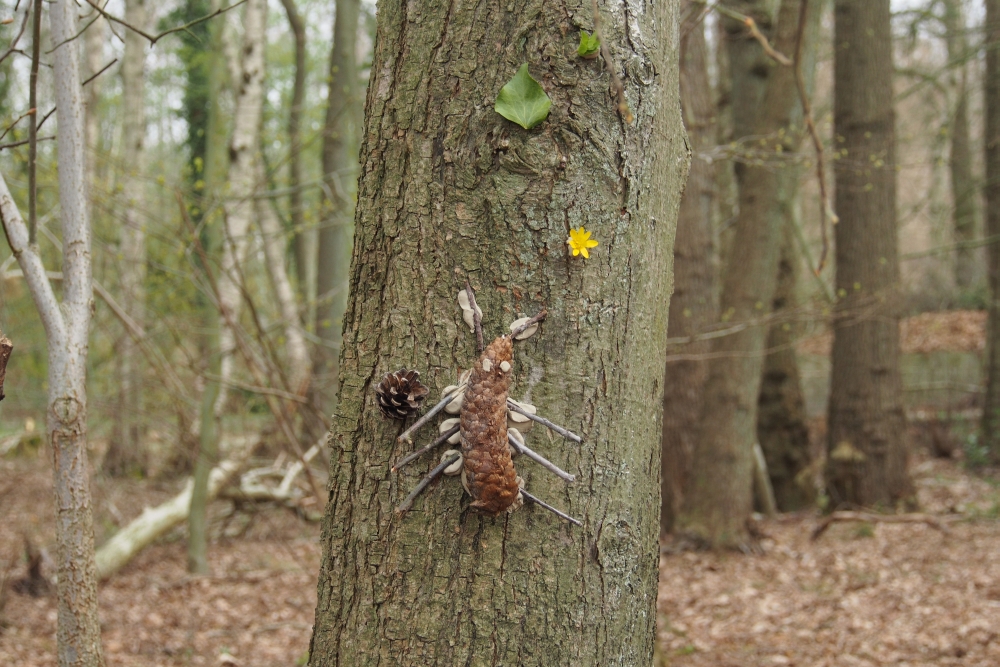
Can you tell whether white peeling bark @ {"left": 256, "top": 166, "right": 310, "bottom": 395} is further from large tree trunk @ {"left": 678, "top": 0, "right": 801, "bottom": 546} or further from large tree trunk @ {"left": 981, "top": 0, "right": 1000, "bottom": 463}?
large tree trunk @ {"left": 981, "top": 0, "right": 1000, "bottom": 463}

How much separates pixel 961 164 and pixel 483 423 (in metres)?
13.3

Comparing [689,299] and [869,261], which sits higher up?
[869,261]

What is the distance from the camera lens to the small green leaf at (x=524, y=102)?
129 cm

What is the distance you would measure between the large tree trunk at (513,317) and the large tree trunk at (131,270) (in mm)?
3455

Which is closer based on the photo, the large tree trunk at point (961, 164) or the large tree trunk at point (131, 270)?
the large tree trunk at point (131, 270)

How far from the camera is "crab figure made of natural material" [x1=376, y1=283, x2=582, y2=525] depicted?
1229 millimetres

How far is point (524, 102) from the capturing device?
130 centimetres

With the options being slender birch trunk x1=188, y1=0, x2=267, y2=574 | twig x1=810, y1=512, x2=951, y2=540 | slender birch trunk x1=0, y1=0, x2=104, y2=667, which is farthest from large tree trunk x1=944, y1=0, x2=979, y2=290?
slender birch trunk x1=0, y1=0, x2=104, y2=667

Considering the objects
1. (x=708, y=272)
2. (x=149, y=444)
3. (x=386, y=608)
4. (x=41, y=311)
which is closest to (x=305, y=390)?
(x=41, y=311)

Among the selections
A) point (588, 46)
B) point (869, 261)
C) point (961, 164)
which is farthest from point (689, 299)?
point (961, 164)

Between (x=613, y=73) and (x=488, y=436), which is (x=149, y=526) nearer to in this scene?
(x=488, y=436)

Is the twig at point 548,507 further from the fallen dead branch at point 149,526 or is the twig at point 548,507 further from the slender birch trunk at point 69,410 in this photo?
the fallen dead branch at point 149,526

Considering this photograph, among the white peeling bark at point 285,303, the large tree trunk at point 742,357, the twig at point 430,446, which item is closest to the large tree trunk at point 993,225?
the large tree trunk at point 742,357

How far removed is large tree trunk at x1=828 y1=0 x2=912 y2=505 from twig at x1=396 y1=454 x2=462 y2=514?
21.1ft
